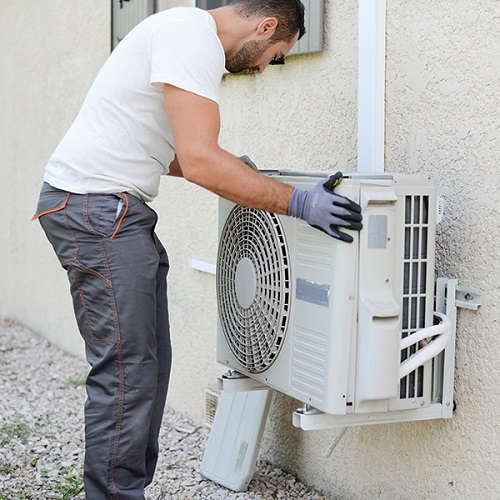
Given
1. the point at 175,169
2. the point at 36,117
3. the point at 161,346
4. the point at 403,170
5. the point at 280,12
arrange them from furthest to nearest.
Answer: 1. the point at 36,117
2. the point at 175,169
3. the point at 161,346
4. the point at 403,170
5. the point at 280,12

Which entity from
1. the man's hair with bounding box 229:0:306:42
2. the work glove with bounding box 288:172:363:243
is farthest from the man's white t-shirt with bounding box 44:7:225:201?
the work glove with bounding box 288:172:363:243

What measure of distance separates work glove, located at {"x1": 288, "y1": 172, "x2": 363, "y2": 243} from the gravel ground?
1.47m

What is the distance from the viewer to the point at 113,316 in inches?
112

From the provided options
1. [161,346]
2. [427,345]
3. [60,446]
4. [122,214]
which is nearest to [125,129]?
[122,214]

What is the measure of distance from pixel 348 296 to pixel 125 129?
937 millimetres

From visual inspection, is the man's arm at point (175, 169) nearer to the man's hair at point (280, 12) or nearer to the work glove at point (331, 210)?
the man's hair at point (280, 12)

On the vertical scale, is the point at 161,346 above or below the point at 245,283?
below

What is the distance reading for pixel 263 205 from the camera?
263 centimetres

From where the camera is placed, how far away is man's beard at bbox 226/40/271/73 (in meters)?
2.86

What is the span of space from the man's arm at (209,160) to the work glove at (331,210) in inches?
4.5

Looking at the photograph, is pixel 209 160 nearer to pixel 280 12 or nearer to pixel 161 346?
pixel 280 12

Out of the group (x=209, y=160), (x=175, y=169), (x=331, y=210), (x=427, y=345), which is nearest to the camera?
(x=331, y=210)

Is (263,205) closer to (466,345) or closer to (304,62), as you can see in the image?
(466,345)

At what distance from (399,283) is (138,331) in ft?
2.77
